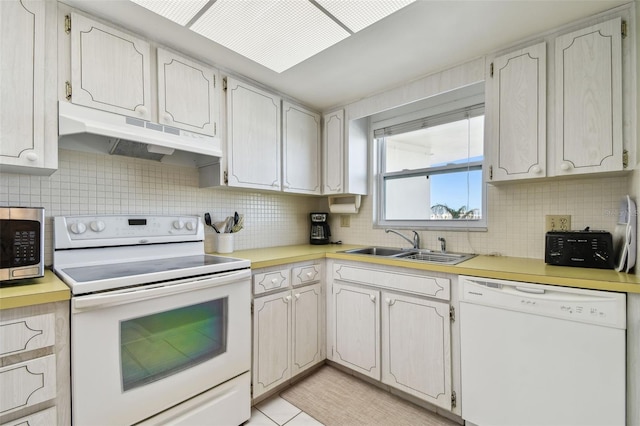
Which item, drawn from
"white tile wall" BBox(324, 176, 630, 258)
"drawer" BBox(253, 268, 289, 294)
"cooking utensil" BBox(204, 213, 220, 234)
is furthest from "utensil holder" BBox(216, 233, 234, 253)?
"white tile wall" BBox(324, 176, 630, 258)

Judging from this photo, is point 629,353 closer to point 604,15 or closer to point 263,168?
point 604,15

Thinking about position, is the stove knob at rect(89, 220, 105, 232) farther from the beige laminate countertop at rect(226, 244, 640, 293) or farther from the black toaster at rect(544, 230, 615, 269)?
the black toaster at rect(544, 230, 615, 269)

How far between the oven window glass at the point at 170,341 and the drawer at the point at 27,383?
0.72 ft

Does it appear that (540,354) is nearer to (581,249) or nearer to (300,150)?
(581,249)

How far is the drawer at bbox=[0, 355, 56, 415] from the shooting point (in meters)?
0.97

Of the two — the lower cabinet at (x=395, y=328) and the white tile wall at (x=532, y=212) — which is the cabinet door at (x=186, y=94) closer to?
the lower cabinet at (x=395, y=328)

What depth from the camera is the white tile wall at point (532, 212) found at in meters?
1.63

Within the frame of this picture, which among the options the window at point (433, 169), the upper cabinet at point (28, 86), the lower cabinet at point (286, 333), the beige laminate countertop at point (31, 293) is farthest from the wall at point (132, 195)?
the window at point (433, 169)

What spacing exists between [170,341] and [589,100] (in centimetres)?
241

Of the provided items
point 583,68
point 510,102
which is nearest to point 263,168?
point 510,102

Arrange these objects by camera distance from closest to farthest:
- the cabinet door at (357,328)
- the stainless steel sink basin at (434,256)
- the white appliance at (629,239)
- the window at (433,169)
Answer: the white appliance at (629,239), the cabinet door at (357,328), the stainless steel sink basin at (434,256), the window at (433,169)

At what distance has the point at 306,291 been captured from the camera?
81.5 inches

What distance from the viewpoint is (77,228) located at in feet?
4.99

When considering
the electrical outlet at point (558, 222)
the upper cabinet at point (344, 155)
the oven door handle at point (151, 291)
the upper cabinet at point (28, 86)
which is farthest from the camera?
the upper cabinet at point (344, 155)
